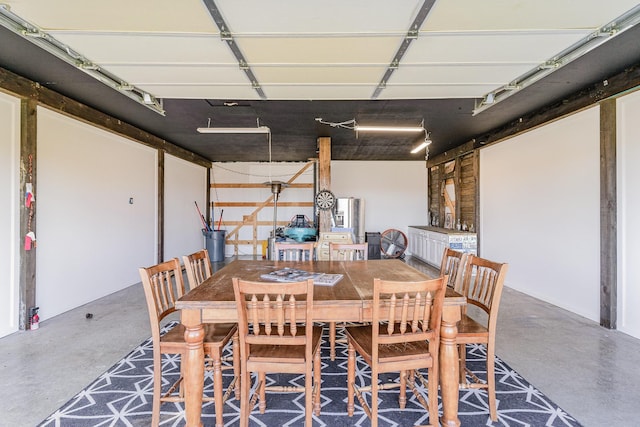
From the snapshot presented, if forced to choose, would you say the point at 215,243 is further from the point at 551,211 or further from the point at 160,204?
the point at 551,211

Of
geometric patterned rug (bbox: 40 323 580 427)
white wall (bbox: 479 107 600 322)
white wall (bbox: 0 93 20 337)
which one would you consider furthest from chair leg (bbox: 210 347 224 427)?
white wall (bbox: 479 107 600 322)

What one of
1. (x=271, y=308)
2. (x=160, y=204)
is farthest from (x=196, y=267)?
(x=160, y=204)

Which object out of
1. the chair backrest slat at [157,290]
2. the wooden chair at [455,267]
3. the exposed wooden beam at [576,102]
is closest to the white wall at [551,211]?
the exposed wooden beam at [576,102]

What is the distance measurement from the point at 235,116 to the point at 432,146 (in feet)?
15.8

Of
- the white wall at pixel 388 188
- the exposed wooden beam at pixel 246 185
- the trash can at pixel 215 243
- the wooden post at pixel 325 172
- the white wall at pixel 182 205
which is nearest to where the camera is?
the wooden post at pixel 325 172

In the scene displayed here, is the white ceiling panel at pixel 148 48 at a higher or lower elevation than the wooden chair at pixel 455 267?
higher

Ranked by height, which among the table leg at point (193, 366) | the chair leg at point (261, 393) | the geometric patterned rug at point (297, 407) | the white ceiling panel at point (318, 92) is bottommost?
the geometric patterned rug at point (297, 407)

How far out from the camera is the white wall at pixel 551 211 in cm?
397

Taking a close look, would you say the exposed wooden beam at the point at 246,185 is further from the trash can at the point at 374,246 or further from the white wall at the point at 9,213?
the white wall at the point at 9,213

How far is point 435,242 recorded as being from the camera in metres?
7.24

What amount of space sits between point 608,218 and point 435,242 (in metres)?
3.71

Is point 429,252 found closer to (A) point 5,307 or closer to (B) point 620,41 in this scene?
(B) point 620,41

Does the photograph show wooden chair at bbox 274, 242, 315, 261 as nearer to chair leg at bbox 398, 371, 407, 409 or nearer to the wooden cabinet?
chair leg at bbox 398, 371, 407, 409

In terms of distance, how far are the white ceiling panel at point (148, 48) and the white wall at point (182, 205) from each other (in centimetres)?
466
